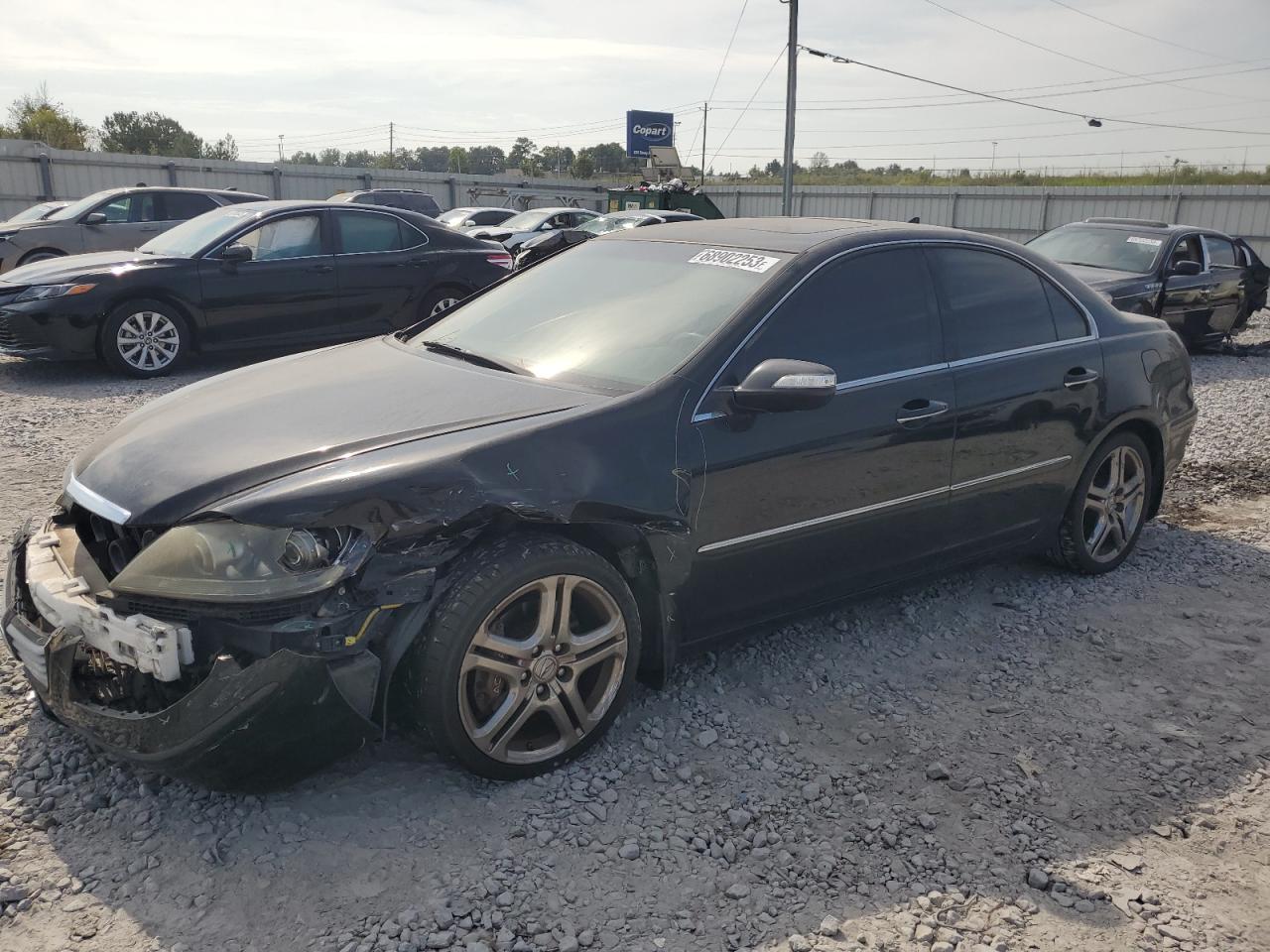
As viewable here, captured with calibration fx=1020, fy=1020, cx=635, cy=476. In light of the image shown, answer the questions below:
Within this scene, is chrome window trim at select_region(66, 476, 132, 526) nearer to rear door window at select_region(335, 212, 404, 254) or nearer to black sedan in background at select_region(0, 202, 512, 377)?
black sedan in background at select_region(0, 202, 512, 377)

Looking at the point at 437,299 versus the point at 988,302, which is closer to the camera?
the point at 988,302

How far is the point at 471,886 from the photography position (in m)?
2.63

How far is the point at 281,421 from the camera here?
3.20m

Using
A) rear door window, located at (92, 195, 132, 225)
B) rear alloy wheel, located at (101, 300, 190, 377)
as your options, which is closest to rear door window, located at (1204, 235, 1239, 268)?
rear alloy wheel, located at (101, 300, 190, 377)

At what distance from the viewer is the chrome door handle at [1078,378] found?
4434 mm

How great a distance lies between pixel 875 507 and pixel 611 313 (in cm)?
122

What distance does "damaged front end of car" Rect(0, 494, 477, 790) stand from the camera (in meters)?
2.59

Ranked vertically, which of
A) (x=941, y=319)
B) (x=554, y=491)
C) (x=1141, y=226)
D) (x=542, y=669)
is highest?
(x=1141, y=226)

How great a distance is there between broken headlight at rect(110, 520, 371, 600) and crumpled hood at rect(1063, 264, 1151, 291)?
943 centimetres

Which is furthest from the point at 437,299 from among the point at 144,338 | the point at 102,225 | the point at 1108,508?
the point at 1108,508

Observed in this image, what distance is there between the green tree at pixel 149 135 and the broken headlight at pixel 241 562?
191 ft

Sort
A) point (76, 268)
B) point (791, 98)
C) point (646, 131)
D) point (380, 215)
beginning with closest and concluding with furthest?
point (76, 268), point (380, 215), point (791, 98), point (646, 131)

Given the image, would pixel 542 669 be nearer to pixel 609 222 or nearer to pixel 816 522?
pixel 816 522

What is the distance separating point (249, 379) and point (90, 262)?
6204mm
